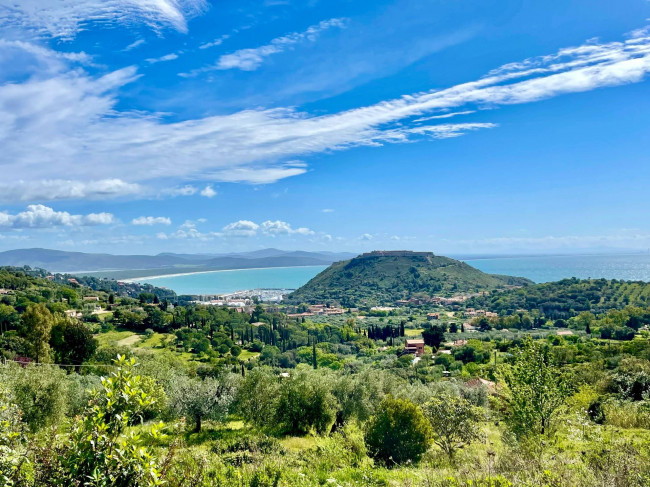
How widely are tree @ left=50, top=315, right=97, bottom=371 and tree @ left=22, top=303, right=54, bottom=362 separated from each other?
104 cm

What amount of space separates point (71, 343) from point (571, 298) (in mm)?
152662

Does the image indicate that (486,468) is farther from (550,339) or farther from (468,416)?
(550,339)

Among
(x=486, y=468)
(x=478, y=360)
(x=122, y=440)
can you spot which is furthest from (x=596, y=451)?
(x=478, y=360)

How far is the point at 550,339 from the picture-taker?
78.1 meters

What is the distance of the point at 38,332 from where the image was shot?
164ft

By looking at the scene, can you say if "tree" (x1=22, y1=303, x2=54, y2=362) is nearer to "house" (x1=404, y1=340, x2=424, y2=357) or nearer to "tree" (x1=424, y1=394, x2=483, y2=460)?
"tree" (x1=424, y1=394, x2=483, y2=460)

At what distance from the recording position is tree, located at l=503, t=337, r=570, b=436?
670 inches

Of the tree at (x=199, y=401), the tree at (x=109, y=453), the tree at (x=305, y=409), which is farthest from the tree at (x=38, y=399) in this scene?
the tree at (x=109, y=453)

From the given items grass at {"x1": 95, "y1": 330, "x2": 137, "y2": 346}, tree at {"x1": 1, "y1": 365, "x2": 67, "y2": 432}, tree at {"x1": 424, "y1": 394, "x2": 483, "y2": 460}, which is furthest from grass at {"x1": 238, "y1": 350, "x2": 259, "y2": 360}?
tree at {"x1": 424, "y1": 394, "x2": 483, "y2": 460}

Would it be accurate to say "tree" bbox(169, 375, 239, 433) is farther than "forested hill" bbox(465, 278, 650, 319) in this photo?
No

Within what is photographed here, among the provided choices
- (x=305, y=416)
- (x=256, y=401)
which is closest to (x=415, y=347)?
(x=256, y=401)

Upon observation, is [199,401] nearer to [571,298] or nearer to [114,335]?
[114,335]

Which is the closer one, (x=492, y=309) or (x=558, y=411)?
(x=558, y=411)

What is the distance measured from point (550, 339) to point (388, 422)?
242ft
